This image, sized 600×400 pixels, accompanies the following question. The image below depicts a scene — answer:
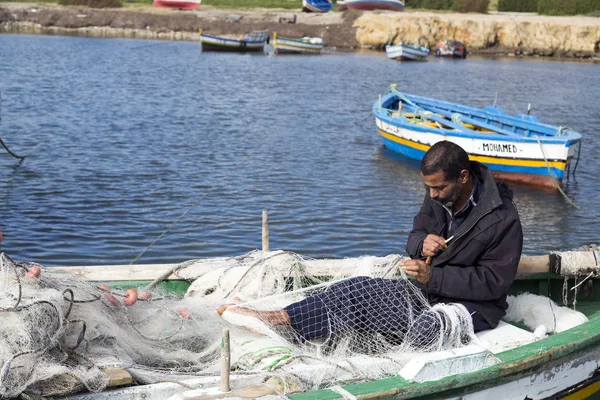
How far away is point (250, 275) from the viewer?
5.82 meters

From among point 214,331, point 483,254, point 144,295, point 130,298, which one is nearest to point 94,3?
point 144,295

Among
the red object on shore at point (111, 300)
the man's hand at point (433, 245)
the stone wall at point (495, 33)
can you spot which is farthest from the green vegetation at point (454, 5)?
the red object on shore at point (111, 300)

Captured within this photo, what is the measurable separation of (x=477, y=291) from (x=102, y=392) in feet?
7.38

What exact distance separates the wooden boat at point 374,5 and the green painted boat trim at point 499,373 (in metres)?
66.7

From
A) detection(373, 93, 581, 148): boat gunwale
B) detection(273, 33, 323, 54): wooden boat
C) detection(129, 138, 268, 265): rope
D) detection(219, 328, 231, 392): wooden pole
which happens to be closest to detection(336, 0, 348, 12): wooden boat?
detection(273, 33, 323, 54): wooden boat

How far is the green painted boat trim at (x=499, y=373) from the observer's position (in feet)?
13.4

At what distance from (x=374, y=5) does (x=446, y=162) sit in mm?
66957

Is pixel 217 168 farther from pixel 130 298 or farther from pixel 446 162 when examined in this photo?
pixel 446 162

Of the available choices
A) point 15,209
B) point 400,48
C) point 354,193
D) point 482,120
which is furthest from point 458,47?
point 15,209

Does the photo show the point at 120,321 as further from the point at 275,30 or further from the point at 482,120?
the point at 275,30

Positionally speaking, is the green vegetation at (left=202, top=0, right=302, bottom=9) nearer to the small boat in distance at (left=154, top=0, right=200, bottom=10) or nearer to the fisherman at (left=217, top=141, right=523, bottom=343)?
the small boat in distance at (left=154, top=0, right=200, bottom=10)

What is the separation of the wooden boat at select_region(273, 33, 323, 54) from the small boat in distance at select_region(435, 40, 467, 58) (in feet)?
27.4

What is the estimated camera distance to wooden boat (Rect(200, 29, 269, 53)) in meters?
51.0

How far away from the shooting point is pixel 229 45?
169 feet
